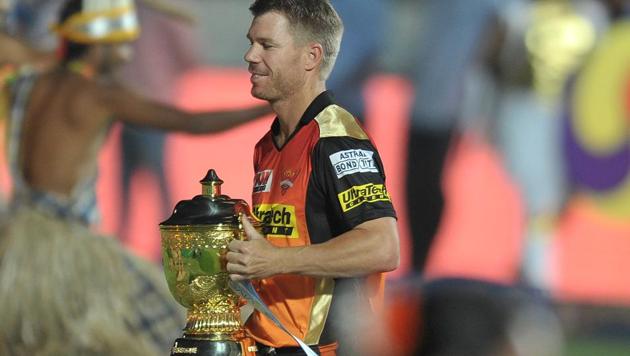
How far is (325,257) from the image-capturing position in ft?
11.6

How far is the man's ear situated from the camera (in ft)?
12.2

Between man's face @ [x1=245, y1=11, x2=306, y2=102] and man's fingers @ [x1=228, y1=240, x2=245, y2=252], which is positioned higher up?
man's face @ [x1=245, y1=11, x2=306, y2=102]

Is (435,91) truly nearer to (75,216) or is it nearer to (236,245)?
(75,216)

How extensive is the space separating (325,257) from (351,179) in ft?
0.69

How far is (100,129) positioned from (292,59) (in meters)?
4.00

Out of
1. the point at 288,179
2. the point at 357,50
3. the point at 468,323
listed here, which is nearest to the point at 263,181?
the point at 288,179

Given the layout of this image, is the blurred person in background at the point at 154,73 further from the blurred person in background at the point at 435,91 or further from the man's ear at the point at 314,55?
the man's ear at the point at 314,55

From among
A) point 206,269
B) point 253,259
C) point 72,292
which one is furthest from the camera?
point 72,292

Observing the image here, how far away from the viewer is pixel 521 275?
9.86 meters

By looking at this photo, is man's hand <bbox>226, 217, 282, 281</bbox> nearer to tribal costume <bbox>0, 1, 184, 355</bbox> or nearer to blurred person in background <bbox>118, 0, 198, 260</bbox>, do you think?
tribal costume <bbox>0, 1, 184, 355</bbox>

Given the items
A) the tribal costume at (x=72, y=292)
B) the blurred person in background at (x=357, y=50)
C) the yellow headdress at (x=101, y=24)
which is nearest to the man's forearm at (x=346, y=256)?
the tribal costume at (x=72, y=292)

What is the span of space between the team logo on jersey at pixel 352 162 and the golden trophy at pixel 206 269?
0.26m

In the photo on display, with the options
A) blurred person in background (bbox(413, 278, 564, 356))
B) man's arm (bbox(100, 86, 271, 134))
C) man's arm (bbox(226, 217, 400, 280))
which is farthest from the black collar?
man's arm (bbox(100, 86, 271, 134))

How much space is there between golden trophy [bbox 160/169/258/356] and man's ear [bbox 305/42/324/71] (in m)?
0.38
